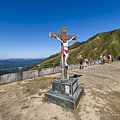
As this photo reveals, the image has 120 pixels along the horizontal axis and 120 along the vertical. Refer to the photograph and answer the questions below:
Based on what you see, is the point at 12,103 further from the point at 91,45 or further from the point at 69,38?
the point at 91,45

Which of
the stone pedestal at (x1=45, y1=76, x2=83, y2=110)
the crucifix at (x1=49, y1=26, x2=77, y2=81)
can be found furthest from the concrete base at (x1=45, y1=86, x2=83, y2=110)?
the crucifix at (x1=49, y1=26, x2=77, y2=81)

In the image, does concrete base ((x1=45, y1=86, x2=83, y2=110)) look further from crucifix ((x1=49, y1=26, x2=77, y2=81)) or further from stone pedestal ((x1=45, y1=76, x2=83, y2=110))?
crucifix ((x1=49, y1=26, x2=77, y2=81))

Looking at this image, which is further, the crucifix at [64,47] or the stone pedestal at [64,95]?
the crucifix at [64,47]

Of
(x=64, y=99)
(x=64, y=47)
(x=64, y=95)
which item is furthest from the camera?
(x=64, y=47)

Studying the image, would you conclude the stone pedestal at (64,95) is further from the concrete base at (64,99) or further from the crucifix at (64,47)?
the crucifix at (64,47)

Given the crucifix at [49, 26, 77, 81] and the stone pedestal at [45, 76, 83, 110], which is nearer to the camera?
the stone pedestal at [45, 76, 83, 110]

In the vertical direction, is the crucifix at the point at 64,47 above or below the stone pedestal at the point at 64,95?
above

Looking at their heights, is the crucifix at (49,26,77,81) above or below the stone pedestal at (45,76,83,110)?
above

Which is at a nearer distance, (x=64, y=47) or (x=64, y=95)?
(x=64, y=95)

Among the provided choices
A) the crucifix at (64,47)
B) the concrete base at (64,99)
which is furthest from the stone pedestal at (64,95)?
the crucifix at (64,47)

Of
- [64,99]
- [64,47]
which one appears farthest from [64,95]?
[64,47]

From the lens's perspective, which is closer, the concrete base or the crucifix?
the concrete base

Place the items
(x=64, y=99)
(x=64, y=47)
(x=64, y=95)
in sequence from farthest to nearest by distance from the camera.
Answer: (x=64, y=47) → (x=64, y=95) → (x=64, y=99)

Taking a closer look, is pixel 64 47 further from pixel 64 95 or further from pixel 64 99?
pixel 64 99
